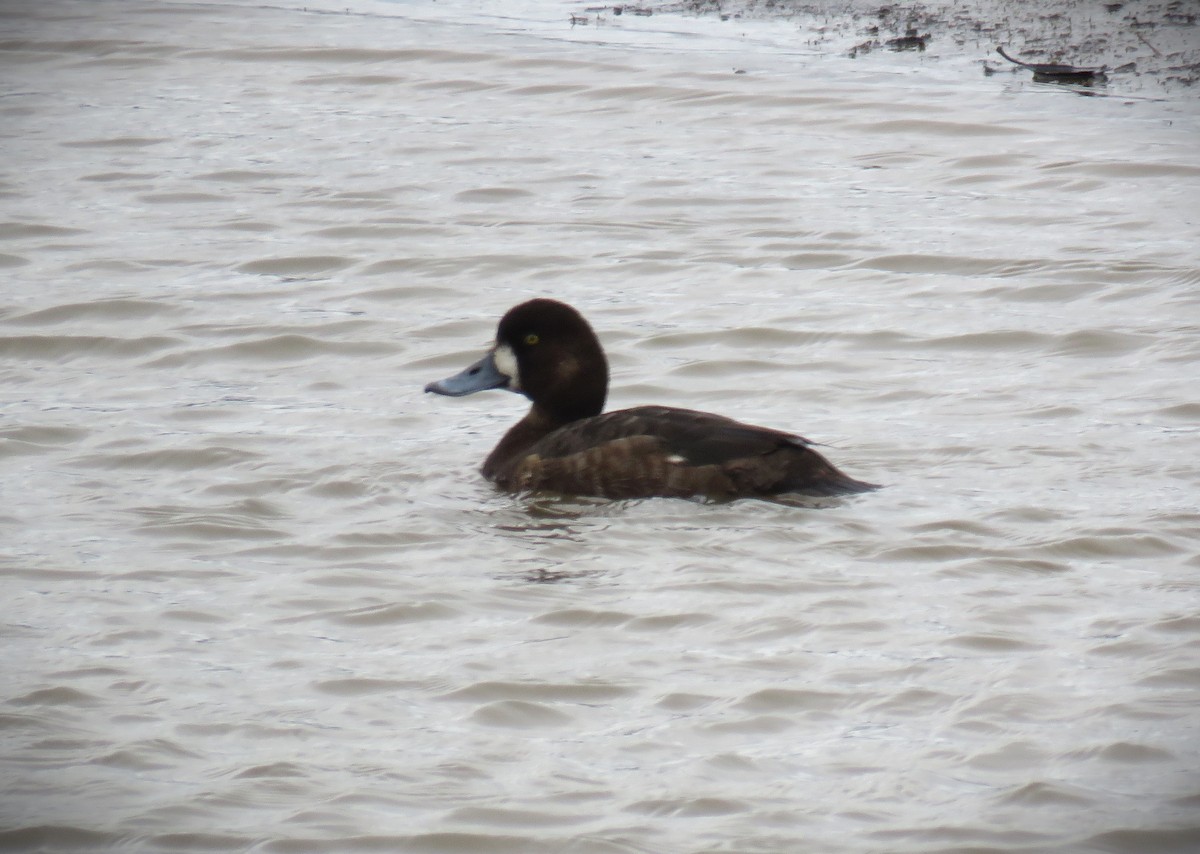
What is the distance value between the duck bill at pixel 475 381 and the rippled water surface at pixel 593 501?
0.23 m

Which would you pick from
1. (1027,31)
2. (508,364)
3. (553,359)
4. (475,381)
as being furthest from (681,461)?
(1027,31)

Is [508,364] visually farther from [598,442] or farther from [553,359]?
[598,442]

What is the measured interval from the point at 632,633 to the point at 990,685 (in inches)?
38.1

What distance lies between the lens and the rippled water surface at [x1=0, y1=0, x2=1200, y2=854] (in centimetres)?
419

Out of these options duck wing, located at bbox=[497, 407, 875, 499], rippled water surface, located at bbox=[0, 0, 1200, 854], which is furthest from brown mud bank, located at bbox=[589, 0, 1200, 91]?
duck wing, located at bbox=[497, 407, 875, 499]

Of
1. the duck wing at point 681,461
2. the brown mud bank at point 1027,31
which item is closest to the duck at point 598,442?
the duck wing at point 681,461

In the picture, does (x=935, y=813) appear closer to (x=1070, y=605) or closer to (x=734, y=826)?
(x=734, y=826)

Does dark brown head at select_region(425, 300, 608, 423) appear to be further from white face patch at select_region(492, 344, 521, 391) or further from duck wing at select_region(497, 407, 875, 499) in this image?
duck wing at select_region(497, 407, 875, 499)

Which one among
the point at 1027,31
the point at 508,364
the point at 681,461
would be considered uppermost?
the point at 1027,31

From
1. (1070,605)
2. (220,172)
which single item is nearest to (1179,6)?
(220,172)

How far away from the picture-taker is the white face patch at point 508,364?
670 cm

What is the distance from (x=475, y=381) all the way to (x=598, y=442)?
2.86 feet

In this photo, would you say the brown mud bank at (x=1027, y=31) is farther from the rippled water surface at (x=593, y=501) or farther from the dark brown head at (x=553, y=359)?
the dark brown head at (x=553, y=359)

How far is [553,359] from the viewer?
6.61 m
